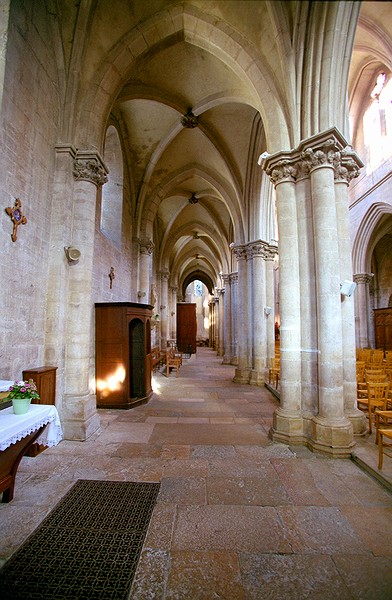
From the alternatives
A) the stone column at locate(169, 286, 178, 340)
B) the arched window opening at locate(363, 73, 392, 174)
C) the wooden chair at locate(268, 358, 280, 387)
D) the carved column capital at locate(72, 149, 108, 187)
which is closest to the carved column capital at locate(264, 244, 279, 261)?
the wooden chair at locate(268, 358, 280, 387)

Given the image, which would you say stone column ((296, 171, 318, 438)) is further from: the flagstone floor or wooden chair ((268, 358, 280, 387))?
wooden chair ((268, 358, 280, 387))

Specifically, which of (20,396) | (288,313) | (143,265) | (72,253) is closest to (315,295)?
(288,313)

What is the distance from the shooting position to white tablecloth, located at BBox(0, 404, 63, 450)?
273 cm

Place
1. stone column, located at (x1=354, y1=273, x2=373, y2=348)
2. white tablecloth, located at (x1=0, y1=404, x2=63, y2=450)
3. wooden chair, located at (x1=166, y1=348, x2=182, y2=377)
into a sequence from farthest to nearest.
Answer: stone column, located at (x1=354, y1=273, x2=373, y2=348)
wooden chair, located at (x1=166, y1=348, x2=182, y2=377)
white tablecloth, located at (x1=0, y1=404, x2=63, y2=450)

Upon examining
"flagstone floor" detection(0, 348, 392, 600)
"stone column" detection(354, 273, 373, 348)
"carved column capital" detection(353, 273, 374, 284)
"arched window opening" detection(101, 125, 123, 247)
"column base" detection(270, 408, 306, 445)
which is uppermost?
"arched window opening" detection(101, 125, 123, 247)

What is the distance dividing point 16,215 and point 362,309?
16123 mm

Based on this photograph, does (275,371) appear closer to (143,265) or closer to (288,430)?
(288,430)

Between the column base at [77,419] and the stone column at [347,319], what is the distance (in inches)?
169

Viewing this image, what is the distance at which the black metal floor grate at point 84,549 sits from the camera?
2012 millimetres

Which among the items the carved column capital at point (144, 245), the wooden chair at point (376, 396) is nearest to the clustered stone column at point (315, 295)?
the wooden chair at point (376, 396)

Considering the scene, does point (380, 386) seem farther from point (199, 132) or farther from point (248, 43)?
point (199, 132)

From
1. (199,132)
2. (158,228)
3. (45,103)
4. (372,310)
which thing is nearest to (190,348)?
(158,228)

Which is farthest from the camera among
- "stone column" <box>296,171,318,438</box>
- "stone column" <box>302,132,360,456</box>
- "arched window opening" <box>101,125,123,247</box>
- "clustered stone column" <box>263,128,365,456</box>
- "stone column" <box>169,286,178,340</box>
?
"stone column" <box>169,286,178,340</box>

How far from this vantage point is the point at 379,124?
1257 centimetres
